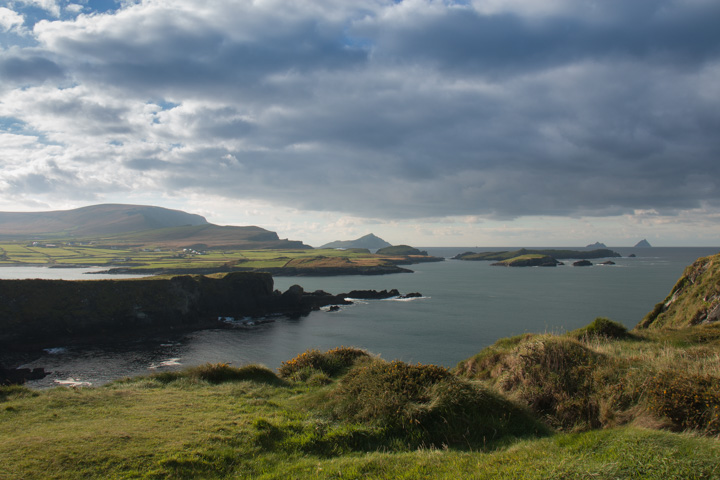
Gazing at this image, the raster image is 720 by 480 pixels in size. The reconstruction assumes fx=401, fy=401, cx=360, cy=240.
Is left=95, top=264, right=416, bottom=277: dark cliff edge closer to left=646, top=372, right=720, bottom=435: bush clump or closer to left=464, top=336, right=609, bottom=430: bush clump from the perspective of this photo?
left=464, top=336, right=609, bottom=430: bush clump

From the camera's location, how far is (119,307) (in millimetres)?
65875

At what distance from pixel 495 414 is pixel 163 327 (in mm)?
68183

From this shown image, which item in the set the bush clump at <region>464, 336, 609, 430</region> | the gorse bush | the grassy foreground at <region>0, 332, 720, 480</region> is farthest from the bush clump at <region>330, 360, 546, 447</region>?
the gorse bush

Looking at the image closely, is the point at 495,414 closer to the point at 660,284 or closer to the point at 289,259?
the point at 660,284

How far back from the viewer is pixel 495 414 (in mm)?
11523

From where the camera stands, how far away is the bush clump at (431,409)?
35.2 feet

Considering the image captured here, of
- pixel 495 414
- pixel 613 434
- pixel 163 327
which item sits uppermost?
pixel 613 434

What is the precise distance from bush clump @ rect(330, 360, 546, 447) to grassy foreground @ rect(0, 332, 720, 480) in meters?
0.04

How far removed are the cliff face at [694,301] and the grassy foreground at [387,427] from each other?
14563mm

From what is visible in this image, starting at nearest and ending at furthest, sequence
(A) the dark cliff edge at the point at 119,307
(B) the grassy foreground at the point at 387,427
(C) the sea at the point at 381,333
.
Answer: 1. (B) the grassy foreground at the point at 387,427
2. (C) the sea at the point at 381,333
3. (A) the dark cliff edge at the point at 119,307

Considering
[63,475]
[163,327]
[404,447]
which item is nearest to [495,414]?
[404,447]

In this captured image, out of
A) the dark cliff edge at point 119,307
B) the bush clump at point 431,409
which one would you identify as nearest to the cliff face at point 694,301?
the bush clump at point 431,409

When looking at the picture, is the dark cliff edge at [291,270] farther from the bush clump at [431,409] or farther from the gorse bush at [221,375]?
the bush clump at [431,409]

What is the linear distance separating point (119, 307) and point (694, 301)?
74536mm
